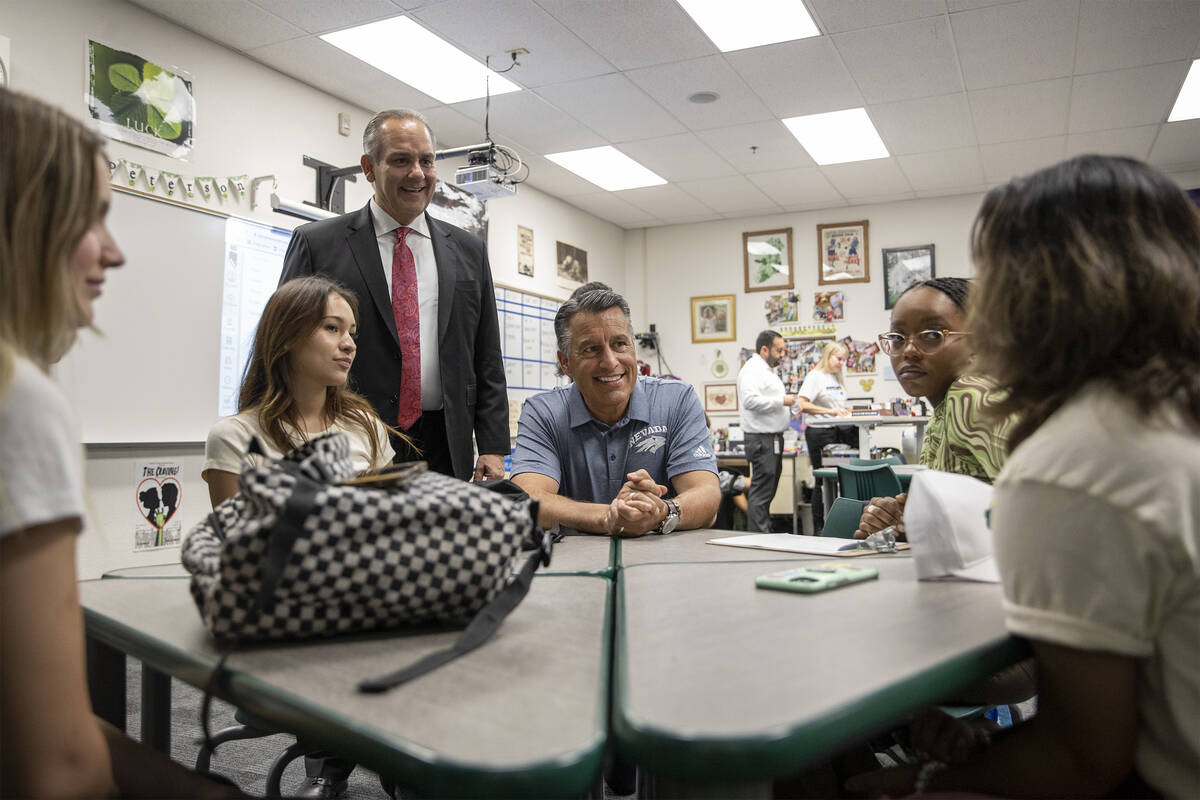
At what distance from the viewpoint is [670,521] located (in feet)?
5.61

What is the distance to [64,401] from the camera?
66 centimetres

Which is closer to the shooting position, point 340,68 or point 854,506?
point 854,506

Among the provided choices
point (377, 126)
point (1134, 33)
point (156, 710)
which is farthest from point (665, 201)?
point (156, 710)

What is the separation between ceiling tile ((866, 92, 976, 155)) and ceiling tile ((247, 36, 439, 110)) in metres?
2.82

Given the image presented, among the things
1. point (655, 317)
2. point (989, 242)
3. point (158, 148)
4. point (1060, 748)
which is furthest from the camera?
point (655, 317)

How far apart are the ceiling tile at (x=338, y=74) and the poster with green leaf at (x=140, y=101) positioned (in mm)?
544

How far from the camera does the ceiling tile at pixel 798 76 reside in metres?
4.38

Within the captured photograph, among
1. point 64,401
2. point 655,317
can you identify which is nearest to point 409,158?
point 64,401

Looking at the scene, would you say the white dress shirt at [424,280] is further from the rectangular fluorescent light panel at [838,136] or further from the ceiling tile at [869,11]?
the rectangular fluorescent light panel at [838,136]

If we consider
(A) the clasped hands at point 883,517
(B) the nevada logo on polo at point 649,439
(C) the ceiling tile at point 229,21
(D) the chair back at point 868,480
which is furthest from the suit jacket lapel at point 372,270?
(C) the ceiling tile at point 229,21

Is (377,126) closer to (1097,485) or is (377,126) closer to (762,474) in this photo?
(1097,485)

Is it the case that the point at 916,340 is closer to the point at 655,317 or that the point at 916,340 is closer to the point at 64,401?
the point at 64,401

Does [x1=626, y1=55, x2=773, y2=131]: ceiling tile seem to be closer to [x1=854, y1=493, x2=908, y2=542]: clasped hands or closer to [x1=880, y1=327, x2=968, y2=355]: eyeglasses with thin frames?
[x1=880, y1=327, x2=968, y2=355]: eyeglasses with thin frames

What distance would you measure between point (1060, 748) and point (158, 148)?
4.04 meters
